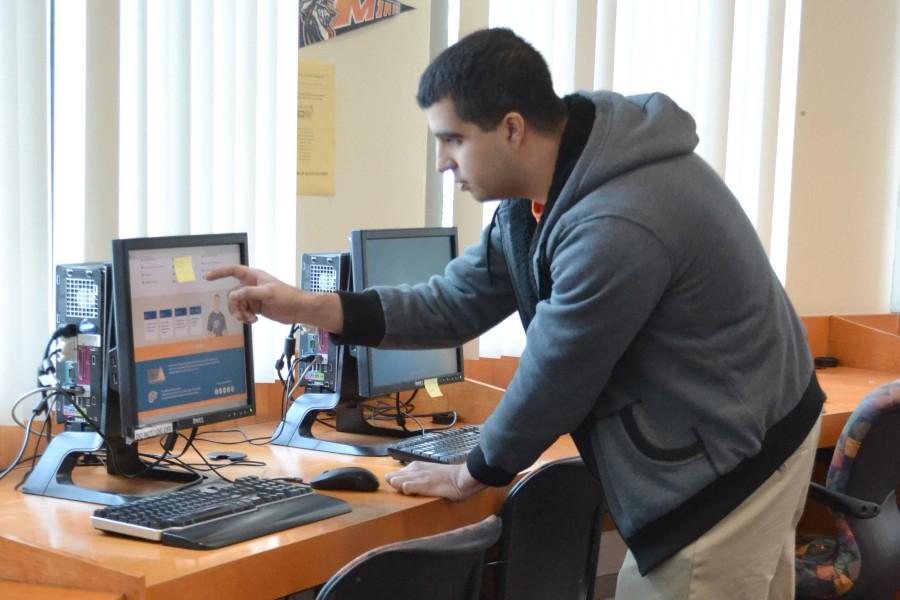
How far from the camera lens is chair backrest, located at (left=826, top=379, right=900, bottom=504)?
9.21ft

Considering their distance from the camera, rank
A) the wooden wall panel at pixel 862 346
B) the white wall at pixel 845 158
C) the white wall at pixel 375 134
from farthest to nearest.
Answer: the white wall at pixel 845 158, the wooden wall panel at pixel 862 346, the white wall at pixel 375 134

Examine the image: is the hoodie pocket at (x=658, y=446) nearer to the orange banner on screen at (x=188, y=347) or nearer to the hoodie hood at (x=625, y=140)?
the hoodie hood at (x=625, y=140)

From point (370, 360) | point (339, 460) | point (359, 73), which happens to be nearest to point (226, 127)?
point (359, 73)

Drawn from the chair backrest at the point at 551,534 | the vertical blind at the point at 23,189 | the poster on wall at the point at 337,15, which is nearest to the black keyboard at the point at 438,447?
the chair backrest at the point at 551,534

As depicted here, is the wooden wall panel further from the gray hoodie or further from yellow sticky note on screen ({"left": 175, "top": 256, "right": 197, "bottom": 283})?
yellow sticky note on screen ({"left": 175, "top": 256, "right": 197, "bottom": 283})

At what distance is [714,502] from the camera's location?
1.82 metres

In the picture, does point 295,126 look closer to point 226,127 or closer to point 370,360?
point 226,127

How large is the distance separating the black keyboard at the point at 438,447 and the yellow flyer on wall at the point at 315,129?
78 cm

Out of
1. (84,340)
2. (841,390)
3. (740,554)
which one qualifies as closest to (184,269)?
(84,340)

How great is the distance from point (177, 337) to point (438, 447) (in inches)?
25.4

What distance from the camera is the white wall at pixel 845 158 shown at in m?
4.55

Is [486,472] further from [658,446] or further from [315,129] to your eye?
[315,129]

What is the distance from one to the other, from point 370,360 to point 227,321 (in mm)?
446

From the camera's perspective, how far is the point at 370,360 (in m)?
2.75
